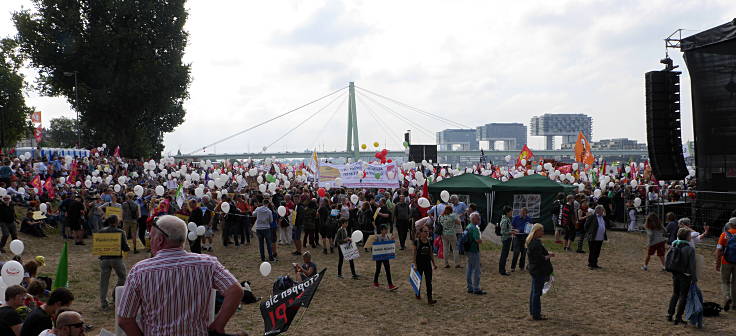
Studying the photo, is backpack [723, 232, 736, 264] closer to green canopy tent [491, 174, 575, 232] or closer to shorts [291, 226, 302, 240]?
green canopy tent [491, 174, 575, 232]

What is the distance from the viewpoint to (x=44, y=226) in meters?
15.1

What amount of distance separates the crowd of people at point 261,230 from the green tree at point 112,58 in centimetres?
1018

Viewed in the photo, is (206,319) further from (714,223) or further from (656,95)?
(656,95)

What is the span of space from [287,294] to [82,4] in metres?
33.3

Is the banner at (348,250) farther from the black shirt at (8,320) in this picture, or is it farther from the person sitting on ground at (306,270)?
the black shirt at (8,320)

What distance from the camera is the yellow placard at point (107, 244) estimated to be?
7727 millimetres

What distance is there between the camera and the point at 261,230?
11.7m

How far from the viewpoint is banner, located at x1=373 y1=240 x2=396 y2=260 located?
9.12m

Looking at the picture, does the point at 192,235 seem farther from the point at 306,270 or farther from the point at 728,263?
the point at 728,263

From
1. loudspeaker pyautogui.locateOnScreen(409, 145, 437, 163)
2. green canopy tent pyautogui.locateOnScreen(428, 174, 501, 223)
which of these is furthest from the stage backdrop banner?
loudspeaker pyautogui.locateOnScreen(409, 145, 437, 163)

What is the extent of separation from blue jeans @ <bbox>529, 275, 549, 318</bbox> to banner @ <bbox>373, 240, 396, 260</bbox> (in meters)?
2.64

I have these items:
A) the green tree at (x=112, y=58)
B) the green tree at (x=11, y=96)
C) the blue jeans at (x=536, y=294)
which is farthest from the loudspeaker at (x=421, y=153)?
the green tree at (x=11, y=96)

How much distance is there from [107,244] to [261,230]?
4.20 meters

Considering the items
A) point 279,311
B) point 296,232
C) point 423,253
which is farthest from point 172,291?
point 296,232
